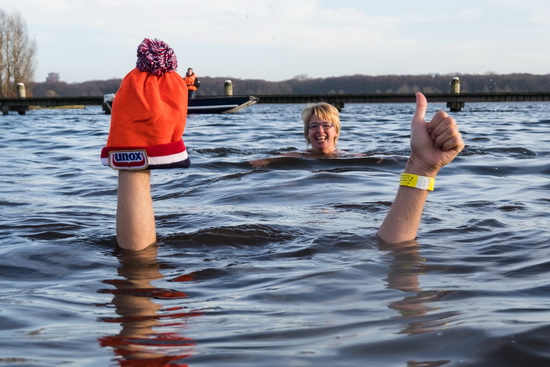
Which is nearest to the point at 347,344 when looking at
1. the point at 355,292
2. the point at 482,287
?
the point at 355,292

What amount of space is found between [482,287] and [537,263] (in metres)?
0.59

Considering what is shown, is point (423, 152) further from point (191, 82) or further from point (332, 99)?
point (332, 99)

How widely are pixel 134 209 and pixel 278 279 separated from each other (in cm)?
71

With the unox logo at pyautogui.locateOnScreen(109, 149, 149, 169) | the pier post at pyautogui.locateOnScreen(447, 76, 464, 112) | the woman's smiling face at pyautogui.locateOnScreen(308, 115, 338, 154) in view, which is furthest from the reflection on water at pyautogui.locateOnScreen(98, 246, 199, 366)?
A: the pier post at pyautogui.locateOnScreen(447, 76, 464, 112)

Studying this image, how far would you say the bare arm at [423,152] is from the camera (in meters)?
3.02

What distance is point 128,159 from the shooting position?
2.99 m

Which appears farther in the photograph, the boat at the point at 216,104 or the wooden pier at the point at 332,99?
the wooden pier at the point at 332,99

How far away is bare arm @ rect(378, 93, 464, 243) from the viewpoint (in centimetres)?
302

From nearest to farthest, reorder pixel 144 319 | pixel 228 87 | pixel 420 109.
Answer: pixel 144 319
pixel 420 109
pixel 228 87

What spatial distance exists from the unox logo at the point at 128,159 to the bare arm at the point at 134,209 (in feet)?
0.18

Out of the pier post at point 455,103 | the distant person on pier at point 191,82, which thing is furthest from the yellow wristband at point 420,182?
the pier post at point 455,103

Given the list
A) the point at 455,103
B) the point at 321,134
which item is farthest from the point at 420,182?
the point at 455,103

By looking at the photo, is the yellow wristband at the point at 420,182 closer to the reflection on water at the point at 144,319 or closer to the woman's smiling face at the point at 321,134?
the reflection on water at the point at 144,319

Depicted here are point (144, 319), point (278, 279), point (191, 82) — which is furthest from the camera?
point (191, 82)
